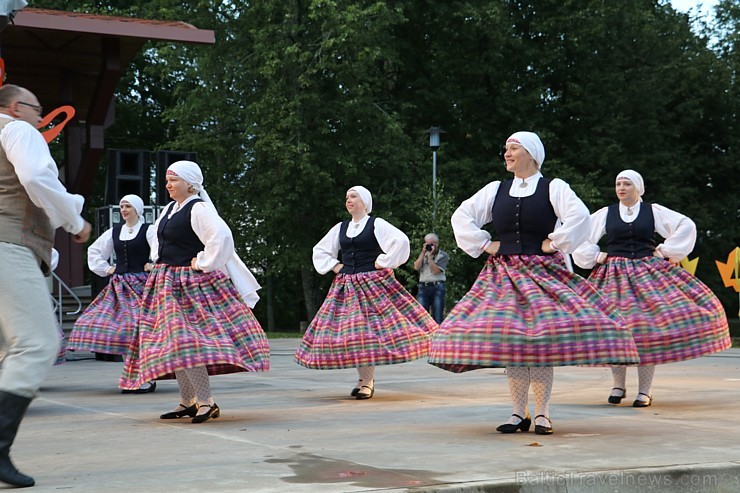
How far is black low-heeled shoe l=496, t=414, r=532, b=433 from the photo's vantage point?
587 centimetres

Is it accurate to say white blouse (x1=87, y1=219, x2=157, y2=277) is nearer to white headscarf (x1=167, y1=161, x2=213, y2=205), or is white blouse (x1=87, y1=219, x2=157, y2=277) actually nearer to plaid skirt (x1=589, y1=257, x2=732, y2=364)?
white headscarf (x1=167, y1=161, x2=213, y2=205)

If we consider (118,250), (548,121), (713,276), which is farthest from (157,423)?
(713,276)

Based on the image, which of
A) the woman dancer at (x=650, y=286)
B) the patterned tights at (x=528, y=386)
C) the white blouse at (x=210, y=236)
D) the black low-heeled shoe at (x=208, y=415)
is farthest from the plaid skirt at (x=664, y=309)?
the black low-heeled shoe at (x=208, y=415)

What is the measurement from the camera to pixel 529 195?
607 centimetres

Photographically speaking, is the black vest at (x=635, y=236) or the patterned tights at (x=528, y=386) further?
the black vest at (x=635, y=236)

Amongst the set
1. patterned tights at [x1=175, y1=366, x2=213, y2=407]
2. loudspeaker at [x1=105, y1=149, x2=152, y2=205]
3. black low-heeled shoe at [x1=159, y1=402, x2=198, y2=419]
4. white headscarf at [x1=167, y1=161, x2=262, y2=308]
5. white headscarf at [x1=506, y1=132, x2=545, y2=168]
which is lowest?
black low-heeled shoe at [x1=159, y1=402, x2=198, y2=419]

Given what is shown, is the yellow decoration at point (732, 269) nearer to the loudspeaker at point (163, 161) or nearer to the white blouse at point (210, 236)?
the loudspeaker at point (163, 161)

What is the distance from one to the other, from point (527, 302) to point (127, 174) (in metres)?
10.6

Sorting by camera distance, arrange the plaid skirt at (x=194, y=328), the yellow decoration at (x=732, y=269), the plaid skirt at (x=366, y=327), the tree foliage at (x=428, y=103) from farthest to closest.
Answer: the tree foliage at (x=428, y=103)
the yellow decoration at (x=732, y=269)
the plaid skirt at (x=366, y=327)
the plaid skirt at (x=194, y=328)

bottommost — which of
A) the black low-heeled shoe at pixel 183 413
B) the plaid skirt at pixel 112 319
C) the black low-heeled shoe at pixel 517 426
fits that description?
the black low-heeled shoe at pixel 183 413

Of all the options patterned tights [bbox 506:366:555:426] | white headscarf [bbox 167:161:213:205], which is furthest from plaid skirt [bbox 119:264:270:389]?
patterned tights [bbox 506:366:555:426]

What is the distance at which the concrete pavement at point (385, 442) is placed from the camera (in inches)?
171

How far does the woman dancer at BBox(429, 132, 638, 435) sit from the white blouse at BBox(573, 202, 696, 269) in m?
1.58

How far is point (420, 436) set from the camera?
18.9 feet
